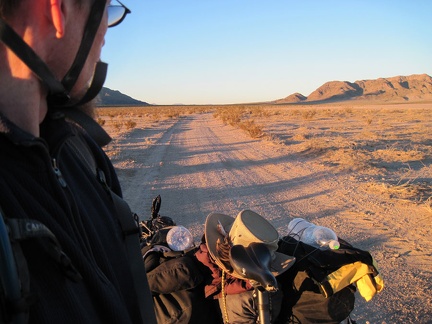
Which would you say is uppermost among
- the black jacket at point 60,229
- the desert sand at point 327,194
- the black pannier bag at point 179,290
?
the black jacket at point 60,229

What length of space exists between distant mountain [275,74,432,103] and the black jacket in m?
141

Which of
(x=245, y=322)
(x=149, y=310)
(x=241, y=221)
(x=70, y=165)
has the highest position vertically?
(x=70, y=165)

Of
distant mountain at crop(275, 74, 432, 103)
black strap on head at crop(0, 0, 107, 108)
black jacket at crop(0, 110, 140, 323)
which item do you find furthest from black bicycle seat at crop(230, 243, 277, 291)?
distant mountain at crop(275, 74, 432, 103)

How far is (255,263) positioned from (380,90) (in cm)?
16180

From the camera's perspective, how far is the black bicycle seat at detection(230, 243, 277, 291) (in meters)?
1.41

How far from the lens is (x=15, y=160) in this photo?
0.83 m

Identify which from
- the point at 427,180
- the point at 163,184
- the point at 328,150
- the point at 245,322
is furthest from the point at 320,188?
the point at 245,322

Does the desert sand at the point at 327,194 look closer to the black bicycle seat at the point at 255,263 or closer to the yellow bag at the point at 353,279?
the yellow bag at the point at 353,279

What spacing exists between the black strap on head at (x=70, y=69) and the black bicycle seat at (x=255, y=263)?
2.85ft

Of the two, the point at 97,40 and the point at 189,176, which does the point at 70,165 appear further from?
the point at 189,176

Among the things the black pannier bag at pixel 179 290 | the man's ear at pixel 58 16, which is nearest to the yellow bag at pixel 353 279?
the black pannier bag at pixel 179 290

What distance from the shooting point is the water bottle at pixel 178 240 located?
6.74 ft

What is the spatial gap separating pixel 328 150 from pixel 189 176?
5198mm

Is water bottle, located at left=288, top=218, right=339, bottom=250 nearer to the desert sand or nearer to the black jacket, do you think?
the black jacket
